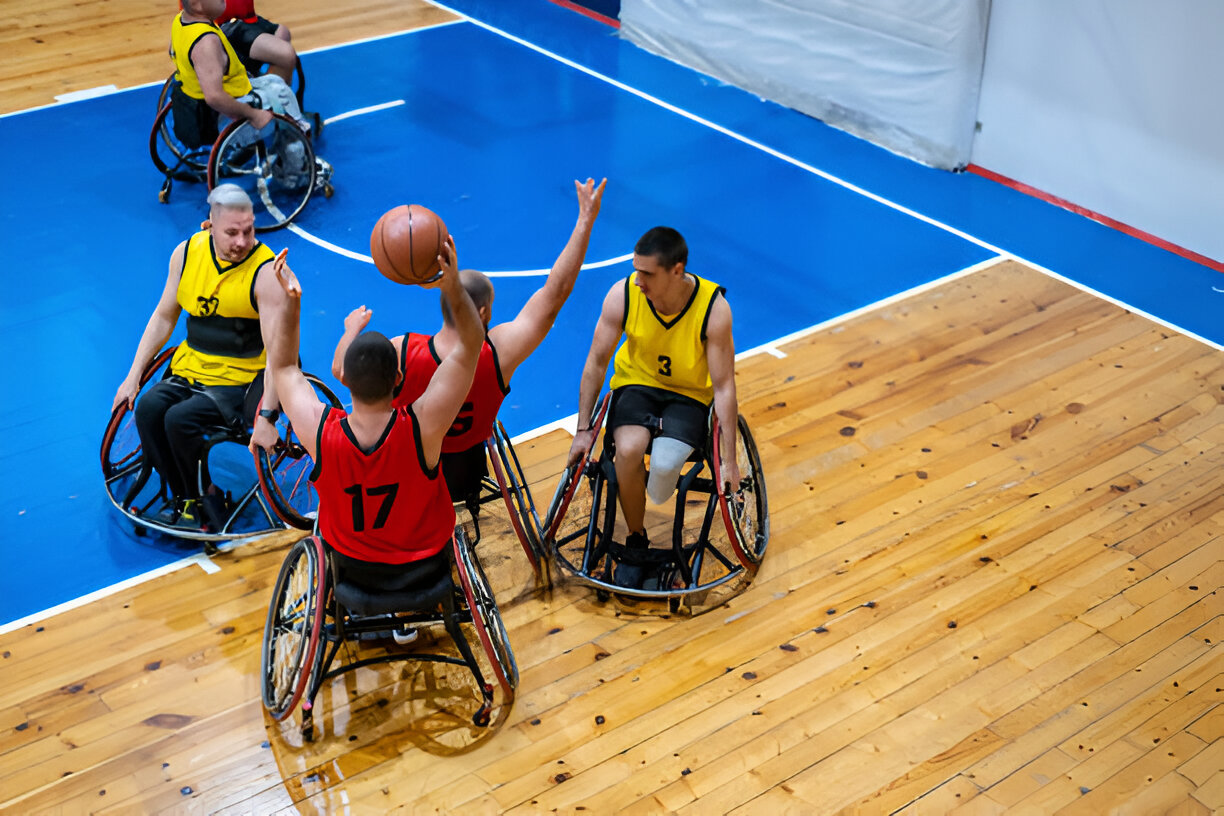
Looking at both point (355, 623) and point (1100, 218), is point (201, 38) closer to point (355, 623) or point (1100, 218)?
point (355, 623)

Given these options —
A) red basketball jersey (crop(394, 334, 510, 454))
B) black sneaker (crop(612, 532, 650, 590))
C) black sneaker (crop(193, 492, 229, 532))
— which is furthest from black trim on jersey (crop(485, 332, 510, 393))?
black sneaker (crop(193, 492, 229, 532))

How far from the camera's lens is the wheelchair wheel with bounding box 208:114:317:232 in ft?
23.8

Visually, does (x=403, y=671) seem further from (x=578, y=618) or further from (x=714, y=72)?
(x=714, y=72)

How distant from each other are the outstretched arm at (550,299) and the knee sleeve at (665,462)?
664 millimetres

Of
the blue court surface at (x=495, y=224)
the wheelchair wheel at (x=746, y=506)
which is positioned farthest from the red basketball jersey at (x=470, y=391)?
the blue court surface at (x=495, y=224)

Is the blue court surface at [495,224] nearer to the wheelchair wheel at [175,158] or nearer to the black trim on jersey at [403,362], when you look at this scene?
the wheelchair wheel at [175,158]

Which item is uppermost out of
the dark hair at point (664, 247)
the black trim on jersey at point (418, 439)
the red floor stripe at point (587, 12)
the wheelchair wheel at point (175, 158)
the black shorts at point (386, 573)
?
the dark hair at point (664, 247)

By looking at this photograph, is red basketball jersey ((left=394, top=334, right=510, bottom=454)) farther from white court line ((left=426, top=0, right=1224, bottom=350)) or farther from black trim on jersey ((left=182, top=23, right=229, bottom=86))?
white court line ((left=426, top=0, right=1224, bottom=350))

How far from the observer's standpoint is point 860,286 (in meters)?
7.14

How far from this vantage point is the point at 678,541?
472 centimetres

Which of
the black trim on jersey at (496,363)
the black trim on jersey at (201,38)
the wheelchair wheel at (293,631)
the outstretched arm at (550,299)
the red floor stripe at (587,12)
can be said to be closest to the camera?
the wheelchair wheel at (293,631)

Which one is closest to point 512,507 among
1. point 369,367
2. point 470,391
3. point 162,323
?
point 470,391

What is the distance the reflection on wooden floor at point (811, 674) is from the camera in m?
3.92

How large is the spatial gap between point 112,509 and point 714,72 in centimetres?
642
